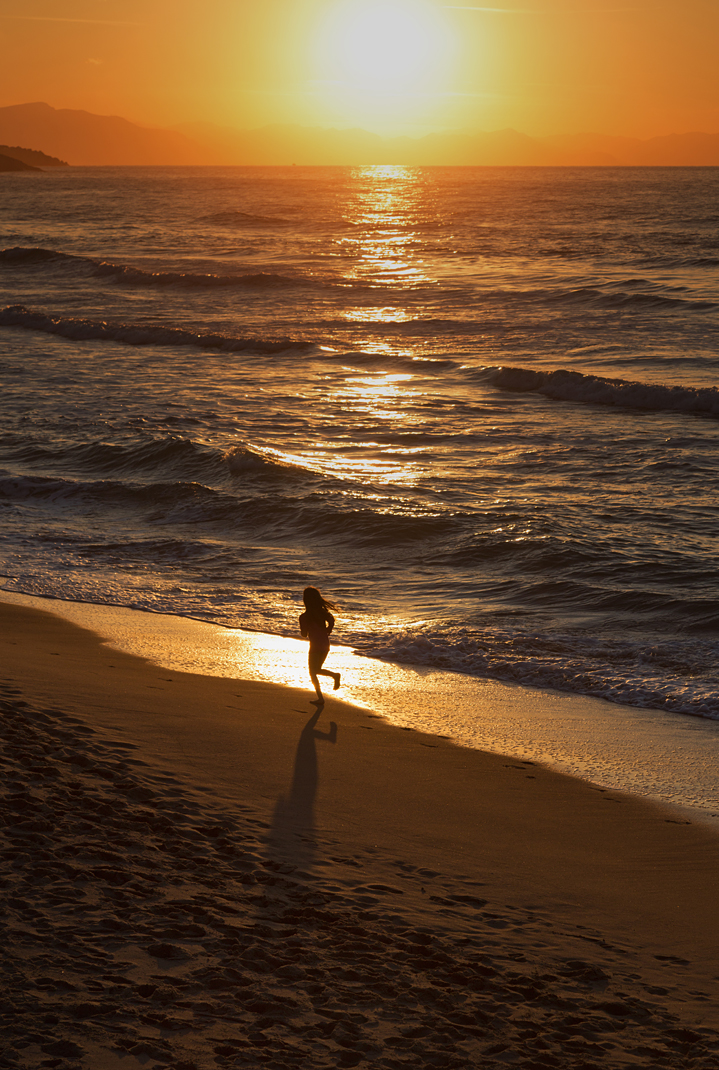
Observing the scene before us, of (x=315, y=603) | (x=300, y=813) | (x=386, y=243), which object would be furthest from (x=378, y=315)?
(x=300, y=813)

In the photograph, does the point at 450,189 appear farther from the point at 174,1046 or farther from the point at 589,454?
the point at 174,1046

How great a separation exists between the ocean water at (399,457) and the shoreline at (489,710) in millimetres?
363

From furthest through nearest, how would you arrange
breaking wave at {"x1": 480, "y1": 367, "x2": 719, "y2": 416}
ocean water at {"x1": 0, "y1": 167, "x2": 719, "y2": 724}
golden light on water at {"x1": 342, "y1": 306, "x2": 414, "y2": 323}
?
golden light on water at {"x1": 342, "y1": 306, "x2": 414, "y2": 323} → breaking wave at {"x1": 480, "y1": 367, "x2": 719, "y2": 416} → ocean water at {"x1": 0, "y1": 167, "x2": 719, "y2": 724}

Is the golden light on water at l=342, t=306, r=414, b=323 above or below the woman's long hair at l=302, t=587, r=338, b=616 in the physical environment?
above

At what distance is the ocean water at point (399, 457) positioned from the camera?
36.6 ft

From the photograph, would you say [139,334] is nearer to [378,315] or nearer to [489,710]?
[378,315]

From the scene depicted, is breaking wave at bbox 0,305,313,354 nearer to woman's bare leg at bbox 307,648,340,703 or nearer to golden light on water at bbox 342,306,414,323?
golden light on water at bbox 342,306,414,323

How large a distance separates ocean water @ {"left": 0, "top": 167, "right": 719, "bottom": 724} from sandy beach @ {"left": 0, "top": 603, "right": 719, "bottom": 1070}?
292 cm

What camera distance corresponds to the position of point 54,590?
1169cm

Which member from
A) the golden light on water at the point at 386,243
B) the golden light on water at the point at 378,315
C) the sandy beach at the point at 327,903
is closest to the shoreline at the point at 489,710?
the sandy beach at the point at 327,903

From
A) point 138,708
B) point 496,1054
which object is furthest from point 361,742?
point 496,1054

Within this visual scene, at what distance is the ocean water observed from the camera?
36.6ft

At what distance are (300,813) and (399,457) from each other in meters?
12.6

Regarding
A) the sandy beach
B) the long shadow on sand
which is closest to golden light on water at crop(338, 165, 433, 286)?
the long shadow on sand
